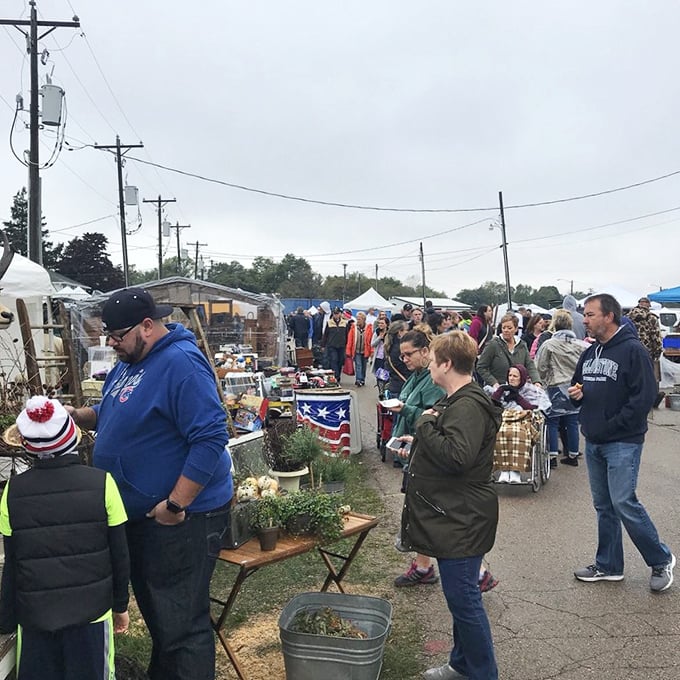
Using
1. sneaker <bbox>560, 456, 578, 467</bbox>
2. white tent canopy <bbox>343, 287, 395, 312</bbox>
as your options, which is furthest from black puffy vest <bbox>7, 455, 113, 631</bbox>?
white tent canopy <bbox>343, 287, 395, 312</bbox>

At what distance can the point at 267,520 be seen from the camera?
142 inches

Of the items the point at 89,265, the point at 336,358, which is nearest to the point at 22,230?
the point at 89,265

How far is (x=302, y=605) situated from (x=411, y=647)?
804mm

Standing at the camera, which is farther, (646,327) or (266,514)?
(646,327)

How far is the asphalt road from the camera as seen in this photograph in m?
3.80

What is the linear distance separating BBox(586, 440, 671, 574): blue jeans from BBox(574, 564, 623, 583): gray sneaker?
29mm

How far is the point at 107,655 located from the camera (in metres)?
2.67

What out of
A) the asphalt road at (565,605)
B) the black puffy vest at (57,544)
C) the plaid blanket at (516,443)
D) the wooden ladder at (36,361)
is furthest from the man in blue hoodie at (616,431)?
the wooden ladder at (36,361)

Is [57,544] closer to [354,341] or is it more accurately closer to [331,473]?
[331,473]

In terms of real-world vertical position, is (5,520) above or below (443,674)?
above

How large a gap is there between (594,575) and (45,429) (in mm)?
3961

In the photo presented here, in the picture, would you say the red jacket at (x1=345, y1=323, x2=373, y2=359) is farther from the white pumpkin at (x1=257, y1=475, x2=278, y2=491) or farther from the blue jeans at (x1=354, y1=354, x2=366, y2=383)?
the white pumpkin at (x1=257, y1=475, x2=278, y2=491)

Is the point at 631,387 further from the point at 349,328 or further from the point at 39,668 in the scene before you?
the point at 349,328

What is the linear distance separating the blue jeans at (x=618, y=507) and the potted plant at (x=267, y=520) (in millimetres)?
2316
